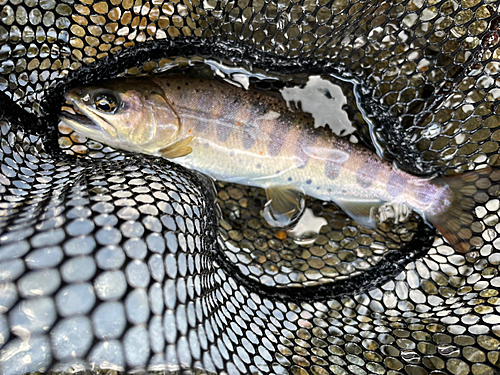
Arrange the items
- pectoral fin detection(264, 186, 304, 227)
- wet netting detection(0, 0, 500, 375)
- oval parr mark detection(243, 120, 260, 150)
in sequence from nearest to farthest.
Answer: wet netting detection(0, 0, 500, 375) → oval parr mark detection(243, 120, 260, 150) → pectoral fin detection(264, 186, 304, 227)

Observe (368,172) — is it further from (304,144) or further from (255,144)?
(255,144)

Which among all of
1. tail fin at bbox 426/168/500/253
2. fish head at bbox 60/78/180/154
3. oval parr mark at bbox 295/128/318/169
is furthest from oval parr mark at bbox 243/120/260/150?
tail fin at bbox 426/168/500/253

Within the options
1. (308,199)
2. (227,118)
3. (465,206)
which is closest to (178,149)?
(227,118)

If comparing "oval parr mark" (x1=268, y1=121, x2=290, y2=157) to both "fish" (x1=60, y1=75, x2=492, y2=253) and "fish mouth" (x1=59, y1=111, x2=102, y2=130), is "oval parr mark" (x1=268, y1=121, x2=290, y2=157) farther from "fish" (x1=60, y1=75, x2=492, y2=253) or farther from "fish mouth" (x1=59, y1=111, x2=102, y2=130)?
"fish mouth" (x1=59, y1=111, x2=102, y2=130)


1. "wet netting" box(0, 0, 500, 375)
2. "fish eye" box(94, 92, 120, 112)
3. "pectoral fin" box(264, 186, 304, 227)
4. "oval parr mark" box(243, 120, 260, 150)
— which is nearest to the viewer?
"wet netting" box(0, 0, 500, 375)

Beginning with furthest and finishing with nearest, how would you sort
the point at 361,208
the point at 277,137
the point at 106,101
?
the point at 361,208, the point at 277,137, the point at 106,101

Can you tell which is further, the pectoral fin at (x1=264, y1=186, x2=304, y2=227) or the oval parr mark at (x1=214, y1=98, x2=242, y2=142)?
the pectoral fin at (x1=264, y1=186, x2=304, y2=227)

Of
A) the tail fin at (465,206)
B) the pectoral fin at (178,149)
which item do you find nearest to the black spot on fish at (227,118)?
the pectoral fin at (178,149)
